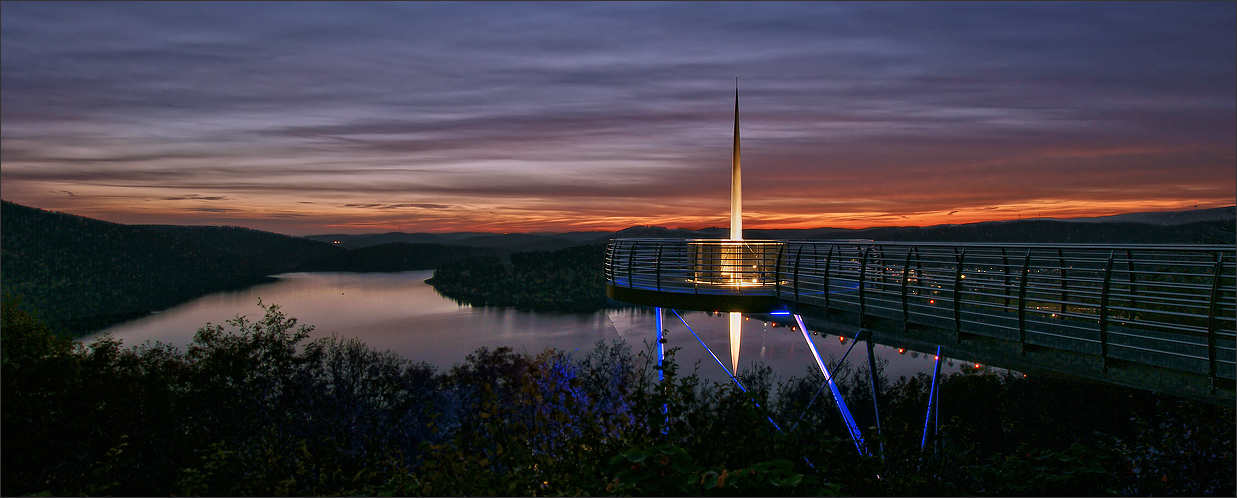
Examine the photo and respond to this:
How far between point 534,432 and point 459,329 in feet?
357

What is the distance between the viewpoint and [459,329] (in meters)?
112

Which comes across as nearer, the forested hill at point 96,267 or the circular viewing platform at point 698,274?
the circular viewing platform at point 698,274

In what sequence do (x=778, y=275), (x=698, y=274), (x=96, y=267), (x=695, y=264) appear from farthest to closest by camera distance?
(x=96, y=267) → (x=698, y=274) → (x=695, y=264) → (x=778, y=275)

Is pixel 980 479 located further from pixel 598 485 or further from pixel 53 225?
pixel 53 225

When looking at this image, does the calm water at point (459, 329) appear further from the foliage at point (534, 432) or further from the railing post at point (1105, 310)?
the railing post at point (1105, 310)

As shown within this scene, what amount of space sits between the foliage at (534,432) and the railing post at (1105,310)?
1.28 meters

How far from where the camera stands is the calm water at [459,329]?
236ft

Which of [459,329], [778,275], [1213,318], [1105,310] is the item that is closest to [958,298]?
[1105,310]

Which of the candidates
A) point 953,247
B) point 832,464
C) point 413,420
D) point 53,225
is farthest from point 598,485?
point 53,225

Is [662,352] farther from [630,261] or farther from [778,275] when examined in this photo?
[778,275]

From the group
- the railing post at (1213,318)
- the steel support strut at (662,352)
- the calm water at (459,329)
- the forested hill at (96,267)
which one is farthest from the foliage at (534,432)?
the forested hill at (96,267)

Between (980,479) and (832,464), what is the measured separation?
4.94m

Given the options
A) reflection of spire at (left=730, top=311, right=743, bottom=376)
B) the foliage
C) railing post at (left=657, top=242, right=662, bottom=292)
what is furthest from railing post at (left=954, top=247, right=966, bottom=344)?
reflection of spire at (left=730, top=311, right=743, bottom=376)

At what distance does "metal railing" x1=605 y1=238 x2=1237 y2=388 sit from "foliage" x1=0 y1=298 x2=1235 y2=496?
5.01 feet
